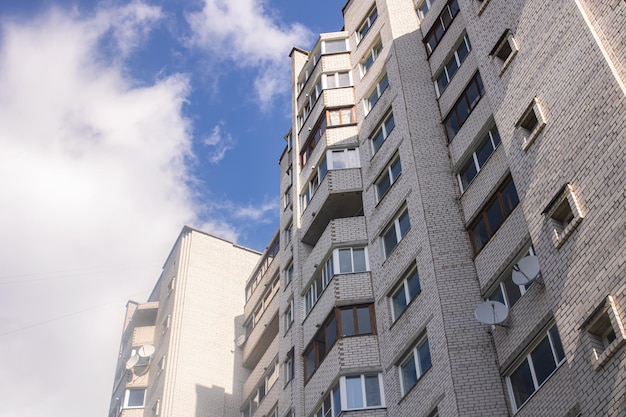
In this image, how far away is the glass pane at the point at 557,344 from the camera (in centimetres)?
1667

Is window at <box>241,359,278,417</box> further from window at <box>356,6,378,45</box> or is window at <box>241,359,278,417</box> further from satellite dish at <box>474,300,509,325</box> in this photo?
satellite dish at <box>474,300,509,325</box>

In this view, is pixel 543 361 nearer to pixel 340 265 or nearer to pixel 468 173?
pixel 468 173

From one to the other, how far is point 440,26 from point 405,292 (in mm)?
10720

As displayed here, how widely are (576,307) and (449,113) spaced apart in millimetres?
11628

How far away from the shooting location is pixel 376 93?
30594mm

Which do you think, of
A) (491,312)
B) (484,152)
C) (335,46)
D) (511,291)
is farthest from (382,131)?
(491,312)

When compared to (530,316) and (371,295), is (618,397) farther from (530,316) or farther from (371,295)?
(371,295)

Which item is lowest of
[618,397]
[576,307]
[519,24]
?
[618,397]

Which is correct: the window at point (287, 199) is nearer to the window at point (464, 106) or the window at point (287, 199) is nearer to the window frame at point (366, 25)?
the window frame at point (366, 25)

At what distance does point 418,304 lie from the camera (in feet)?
71.1

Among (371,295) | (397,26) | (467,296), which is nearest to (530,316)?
(467,296)

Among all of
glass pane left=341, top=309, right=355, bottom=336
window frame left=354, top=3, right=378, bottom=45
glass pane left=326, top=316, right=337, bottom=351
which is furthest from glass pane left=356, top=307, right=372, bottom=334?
window frame left=354, top=3, right=378, bottom=45

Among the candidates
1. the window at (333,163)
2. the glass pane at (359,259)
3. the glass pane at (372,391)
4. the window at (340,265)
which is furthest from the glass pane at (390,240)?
the window at (333,163)

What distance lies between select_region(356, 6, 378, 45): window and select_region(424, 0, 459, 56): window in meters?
4.99
